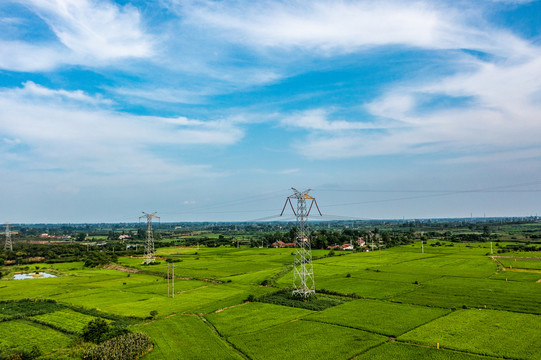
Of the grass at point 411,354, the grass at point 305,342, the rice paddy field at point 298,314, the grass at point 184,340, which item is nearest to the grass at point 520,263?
the rice paddy field at point 298,314

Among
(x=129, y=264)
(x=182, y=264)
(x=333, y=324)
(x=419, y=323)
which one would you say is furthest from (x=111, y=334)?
(x=129, y=264)

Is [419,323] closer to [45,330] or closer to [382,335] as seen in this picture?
[382,335]

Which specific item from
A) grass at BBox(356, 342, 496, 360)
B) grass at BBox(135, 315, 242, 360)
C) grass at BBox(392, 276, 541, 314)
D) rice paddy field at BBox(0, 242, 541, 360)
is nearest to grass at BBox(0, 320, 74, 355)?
rice paddy field at BBox(0, 242, 541, 360)

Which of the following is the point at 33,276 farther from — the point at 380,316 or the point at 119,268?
the point at 380,316

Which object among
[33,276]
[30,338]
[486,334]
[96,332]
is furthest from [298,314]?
[33,276]

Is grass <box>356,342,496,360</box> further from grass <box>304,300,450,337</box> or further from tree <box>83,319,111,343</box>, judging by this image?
tree <box>83,319,111,343</box>

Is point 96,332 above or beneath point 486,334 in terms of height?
above
